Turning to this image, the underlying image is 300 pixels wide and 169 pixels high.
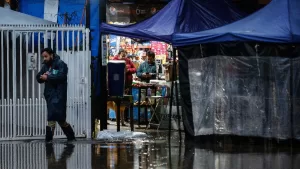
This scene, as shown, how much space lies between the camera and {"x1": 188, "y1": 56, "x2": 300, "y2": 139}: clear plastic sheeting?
14203 millimetres

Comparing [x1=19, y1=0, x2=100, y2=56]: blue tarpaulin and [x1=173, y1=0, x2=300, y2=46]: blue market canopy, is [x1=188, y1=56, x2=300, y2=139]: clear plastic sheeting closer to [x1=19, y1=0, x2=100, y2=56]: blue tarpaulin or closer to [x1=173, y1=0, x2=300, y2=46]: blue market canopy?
[x1=173, y1=0, x2=300, y2=46]: blue market canopy

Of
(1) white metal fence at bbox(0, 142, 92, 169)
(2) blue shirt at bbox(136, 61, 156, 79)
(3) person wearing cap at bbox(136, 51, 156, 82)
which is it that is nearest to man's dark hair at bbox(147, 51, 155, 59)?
(3) person wearing cap at bbox(136, 51, 156, 82)

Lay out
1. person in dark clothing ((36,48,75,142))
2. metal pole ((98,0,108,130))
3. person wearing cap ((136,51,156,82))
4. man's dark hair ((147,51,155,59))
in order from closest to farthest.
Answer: person in dark clothing ((36,48,75,142)) < metal pole ((98,0,108,130)) < man's dark hair ((147,51,155,59)) < person wearing cap ((136,51,156,82))

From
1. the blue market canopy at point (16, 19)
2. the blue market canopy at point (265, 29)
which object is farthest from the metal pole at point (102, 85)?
the blue market canopy at point (265, 29)

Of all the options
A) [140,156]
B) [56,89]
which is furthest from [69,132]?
[140,156]

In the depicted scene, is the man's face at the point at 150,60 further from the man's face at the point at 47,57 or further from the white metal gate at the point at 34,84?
the man's face at the point at 47,57

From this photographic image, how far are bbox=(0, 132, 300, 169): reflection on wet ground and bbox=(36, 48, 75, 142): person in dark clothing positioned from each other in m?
0.63

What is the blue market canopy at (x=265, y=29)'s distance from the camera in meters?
13.9

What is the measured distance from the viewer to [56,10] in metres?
18.2

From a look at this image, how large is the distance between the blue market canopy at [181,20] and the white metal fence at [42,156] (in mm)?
3483

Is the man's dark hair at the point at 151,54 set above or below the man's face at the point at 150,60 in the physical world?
above

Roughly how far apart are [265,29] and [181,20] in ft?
11.4

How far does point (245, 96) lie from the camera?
572 inches

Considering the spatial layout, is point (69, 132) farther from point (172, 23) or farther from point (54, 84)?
point (172, 23)
